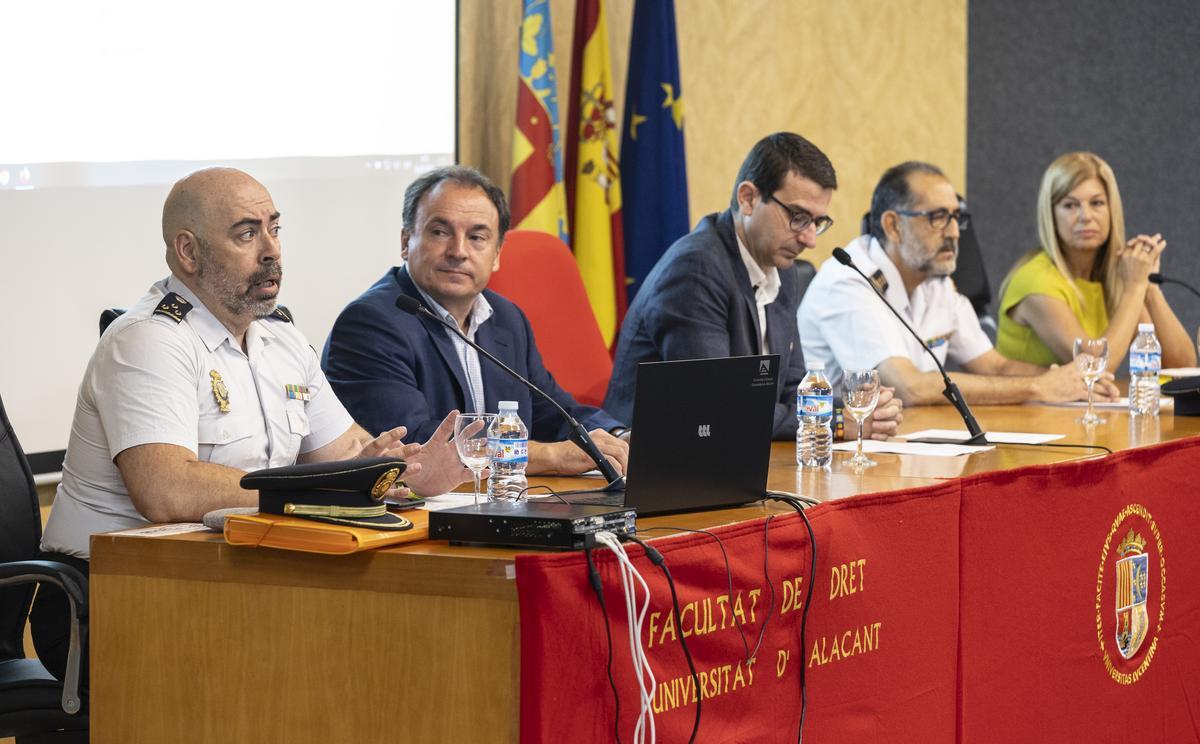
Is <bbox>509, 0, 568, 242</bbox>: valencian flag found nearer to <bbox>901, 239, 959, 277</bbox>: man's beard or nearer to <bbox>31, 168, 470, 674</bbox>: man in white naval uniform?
<bbox>901, 239, 959, 277</bbox>: man's beard

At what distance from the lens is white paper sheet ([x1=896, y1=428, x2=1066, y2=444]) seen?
120 inches

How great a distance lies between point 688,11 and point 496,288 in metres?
2.02

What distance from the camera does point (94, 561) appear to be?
6.39 ft

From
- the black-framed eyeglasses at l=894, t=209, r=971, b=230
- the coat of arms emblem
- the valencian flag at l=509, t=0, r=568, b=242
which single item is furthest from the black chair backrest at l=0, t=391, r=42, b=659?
the black-framed eyeglasses at l=894, t=209, r=971, b=230

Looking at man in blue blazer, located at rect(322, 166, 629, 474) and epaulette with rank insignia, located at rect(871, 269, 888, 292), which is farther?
epaulette with rank insignia, located at rect(871, 269, 888, 292)

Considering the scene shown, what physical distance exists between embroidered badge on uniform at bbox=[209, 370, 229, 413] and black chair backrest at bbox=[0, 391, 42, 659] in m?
0.33

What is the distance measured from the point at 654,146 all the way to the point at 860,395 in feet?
6.85

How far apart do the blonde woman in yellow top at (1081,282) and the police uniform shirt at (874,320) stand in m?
0.22

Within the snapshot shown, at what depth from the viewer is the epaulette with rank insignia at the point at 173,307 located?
2332mm

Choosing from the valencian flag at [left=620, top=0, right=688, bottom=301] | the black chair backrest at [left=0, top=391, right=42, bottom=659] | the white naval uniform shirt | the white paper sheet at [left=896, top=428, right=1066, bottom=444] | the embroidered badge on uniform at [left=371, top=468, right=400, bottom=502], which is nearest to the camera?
the embroidered badge on uniform at [left=371, top=468, right=400, bottom=502]

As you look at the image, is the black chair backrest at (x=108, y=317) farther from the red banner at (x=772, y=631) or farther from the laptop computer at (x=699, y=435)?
the red banner at (x=772, y=631)

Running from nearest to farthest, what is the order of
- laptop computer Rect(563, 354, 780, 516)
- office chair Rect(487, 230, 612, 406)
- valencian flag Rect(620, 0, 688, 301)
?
laptop computer Rect(563, 354, 780, 516), office chair Rect(487, 230, 612, 406), valencian flag Rect(620, 0, 688, 301)

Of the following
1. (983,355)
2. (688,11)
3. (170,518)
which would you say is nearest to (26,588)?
(170,518)

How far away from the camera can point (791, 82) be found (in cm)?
571
